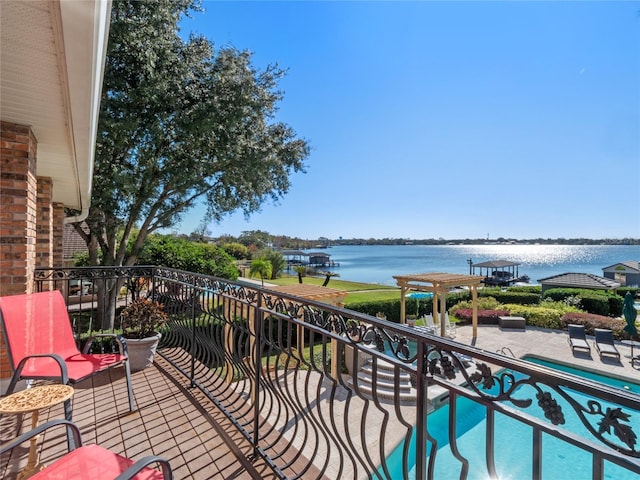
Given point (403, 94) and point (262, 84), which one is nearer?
point (262, 84)

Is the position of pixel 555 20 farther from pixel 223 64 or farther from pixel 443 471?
pixel 443 471

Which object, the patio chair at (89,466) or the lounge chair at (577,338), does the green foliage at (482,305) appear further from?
the patio chair at (89,466)

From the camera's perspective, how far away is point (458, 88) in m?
10.3

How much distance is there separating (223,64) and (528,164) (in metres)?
20.3

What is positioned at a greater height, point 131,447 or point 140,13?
point 140,13

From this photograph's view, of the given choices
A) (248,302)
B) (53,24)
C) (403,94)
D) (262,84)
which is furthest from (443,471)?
(403,94)

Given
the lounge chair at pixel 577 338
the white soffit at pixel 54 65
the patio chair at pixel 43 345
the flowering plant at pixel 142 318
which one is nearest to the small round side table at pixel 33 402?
the patio chair at pixel 43 345

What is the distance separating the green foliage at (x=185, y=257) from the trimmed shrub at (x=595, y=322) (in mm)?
14295

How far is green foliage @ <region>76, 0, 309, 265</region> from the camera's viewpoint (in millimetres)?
6523

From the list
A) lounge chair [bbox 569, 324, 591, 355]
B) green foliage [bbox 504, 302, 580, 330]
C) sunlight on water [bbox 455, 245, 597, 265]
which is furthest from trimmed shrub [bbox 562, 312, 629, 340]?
sunlight on water [bbox 455, 245, 597, 265]

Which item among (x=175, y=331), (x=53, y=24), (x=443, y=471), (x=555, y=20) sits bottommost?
(x=443, y=471)

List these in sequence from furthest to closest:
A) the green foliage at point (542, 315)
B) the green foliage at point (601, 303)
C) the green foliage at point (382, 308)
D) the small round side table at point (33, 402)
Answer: the green foliage at point (601, 303) → the green foliage at point (382, 308) → the green foliage at point (542, 315) → the small round side table at point (33, 402)

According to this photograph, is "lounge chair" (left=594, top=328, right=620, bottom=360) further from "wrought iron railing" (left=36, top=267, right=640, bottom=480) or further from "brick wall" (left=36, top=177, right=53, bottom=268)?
"brick wall" (left=36, top=177, right=53, bottom=268)

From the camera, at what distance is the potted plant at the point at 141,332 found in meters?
3.90
